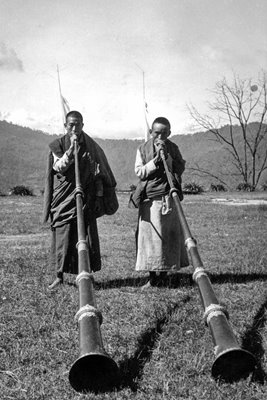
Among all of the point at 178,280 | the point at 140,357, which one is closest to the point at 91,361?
the point at 140,357

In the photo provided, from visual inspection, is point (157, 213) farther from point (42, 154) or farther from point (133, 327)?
point (42, 154)

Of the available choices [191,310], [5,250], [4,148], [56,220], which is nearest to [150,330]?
[191,310]

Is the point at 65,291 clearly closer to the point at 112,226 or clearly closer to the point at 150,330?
the point at 150,330

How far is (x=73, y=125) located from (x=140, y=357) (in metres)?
2.95

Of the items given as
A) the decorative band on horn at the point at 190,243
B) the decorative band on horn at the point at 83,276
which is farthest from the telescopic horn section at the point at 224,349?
the decorative band on horn at the point at 83,276

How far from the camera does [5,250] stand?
7.36 m

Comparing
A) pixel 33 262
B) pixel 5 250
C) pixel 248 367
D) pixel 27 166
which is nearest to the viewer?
pixel 248 367

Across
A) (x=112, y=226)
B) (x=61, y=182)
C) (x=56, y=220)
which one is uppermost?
(x=61, y=182)

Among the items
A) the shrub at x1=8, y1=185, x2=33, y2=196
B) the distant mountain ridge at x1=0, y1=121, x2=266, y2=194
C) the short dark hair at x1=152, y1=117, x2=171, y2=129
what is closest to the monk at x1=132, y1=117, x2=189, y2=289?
the short dark hair at x1=152, y1=117, x2=171, y2=129

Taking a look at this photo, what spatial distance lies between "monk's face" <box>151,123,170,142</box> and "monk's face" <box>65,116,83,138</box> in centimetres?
91

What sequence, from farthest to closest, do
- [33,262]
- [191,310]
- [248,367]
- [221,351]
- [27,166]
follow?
1. [27,166]
2. [33,262]
3. [191,310]
4. [248,367]
5. [221,351]

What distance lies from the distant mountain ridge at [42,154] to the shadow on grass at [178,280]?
33.3 metres

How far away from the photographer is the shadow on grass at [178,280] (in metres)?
5.15

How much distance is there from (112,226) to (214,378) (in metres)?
8.51
